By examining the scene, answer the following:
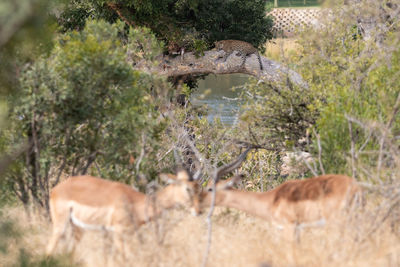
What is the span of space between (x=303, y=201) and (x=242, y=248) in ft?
3.08

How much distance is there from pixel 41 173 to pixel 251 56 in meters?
7.56

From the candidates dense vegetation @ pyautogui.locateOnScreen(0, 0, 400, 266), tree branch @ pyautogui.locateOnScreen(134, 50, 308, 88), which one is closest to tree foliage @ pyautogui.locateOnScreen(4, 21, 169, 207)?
dense vegetation @ pyautogui.locateOnScreen(0, 0, 400, 266)

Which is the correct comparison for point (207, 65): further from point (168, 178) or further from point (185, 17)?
point (168, 178)

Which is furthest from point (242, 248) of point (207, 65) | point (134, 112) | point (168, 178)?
point (207, 65)

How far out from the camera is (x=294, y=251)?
6.05m

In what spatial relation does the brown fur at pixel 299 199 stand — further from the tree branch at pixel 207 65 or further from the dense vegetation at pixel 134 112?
the tree branch at pixel 207 65

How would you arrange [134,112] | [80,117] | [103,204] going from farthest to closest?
[134,112]
[80,117]
[103,204]

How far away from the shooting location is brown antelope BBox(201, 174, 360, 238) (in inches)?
257

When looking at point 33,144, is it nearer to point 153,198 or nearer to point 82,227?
point 82,227

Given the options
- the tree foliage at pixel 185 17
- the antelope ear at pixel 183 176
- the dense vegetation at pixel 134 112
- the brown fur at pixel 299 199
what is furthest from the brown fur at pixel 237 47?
the antelope ear at pixel 183 176

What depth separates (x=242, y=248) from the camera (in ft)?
20.6

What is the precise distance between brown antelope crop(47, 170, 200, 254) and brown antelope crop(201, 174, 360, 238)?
0.35m

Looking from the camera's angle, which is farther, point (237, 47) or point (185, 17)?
point (185, 17)

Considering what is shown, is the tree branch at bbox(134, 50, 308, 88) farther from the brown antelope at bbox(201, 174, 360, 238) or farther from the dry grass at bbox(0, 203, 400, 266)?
the dry grass at bbox(0, 203, 400, 266)
